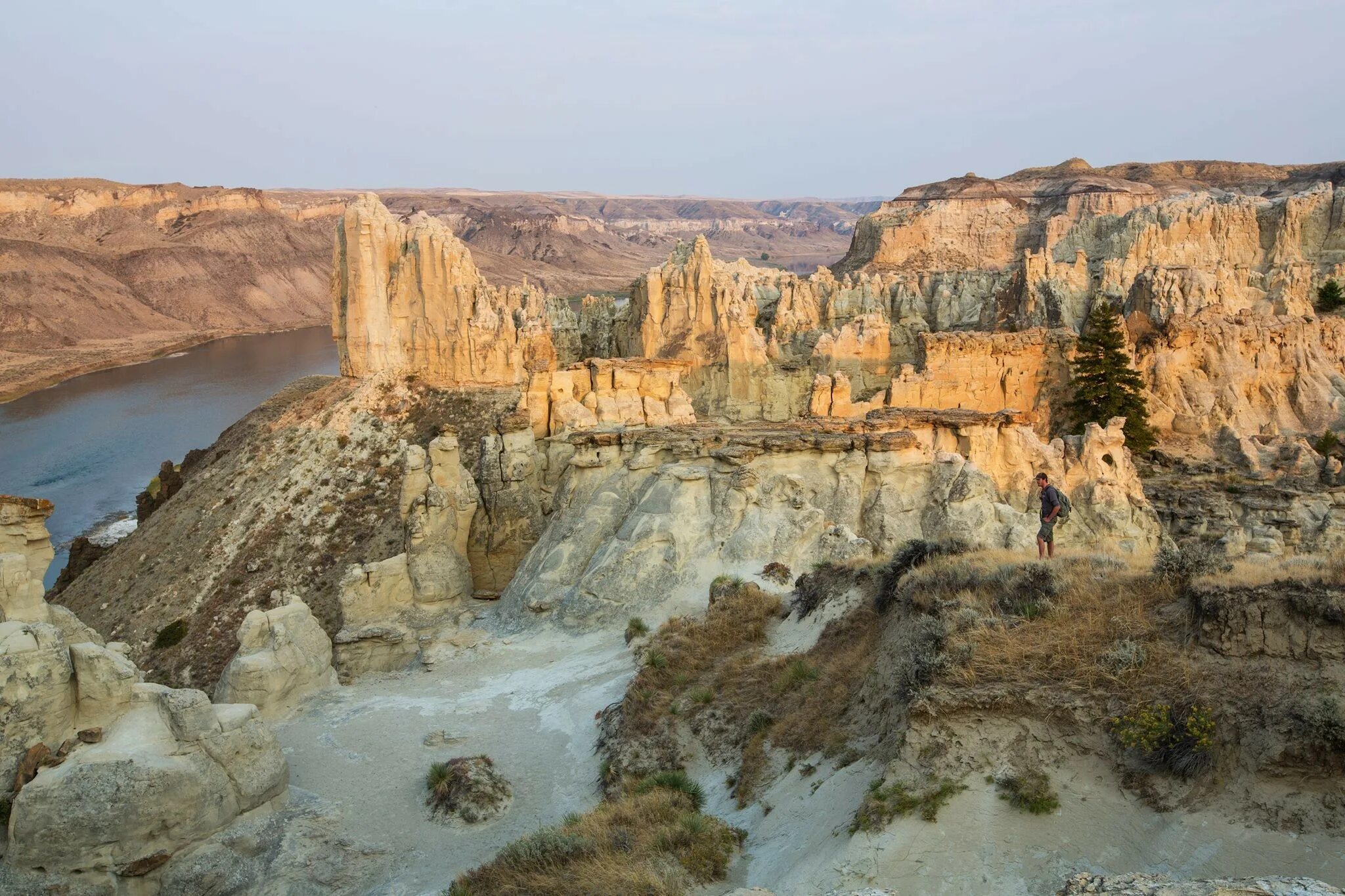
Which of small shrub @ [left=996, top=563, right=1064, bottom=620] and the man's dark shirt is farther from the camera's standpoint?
the man's dark shirt

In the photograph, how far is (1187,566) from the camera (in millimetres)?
8750

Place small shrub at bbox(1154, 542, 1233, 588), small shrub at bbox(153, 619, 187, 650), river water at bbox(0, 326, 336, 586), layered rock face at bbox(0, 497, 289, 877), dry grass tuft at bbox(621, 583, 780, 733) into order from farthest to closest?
river water at bbox(0, 326, 336, 586)
small shrub at bbox(153, 619, 187, 650)
dry grass tuft at bbox(621, 583, 780, 733)
layered rock face at bbox(0, 497, 289, 877)
small shrub at bbox(1154, 542, 1233, 588)

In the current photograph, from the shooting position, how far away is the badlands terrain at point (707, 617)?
24.3ft

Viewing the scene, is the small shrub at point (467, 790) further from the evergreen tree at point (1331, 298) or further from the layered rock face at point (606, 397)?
the evergreen tree at point (1331, 298)

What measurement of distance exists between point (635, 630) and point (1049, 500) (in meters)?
7.27

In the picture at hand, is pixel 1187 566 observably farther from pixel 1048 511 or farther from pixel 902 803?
pixel 1048 511

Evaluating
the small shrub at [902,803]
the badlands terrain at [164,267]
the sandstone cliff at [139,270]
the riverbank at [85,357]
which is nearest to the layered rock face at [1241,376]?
the small shrub at [902,803]

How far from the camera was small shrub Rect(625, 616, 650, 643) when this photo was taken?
1647cm

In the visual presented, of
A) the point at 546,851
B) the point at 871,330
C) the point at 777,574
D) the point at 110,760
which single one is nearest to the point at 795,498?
the point at 777,574

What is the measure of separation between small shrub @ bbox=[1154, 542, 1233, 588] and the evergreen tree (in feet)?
134

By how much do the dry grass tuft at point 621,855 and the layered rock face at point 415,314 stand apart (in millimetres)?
31344

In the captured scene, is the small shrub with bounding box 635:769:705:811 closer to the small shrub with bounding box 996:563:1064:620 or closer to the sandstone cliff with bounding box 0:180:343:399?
the small shrub with bounding box 996:563:1064:620

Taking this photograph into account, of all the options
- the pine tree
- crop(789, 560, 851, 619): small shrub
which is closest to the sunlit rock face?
the pine tree

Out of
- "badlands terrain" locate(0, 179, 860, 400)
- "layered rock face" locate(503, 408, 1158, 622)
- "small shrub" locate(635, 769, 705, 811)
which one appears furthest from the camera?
"badlands terrain" locate(0, 179, 860, 400)
